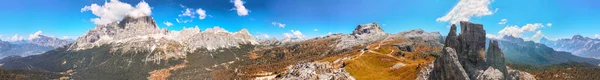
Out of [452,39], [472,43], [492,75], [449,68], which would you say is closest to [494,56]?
[472,43]

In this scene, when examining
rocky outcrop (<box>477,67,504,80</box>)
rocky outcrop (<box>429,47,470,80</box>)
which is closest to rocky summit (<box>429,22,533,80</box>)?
rocky outcrop (<box>429,47,470,80</box>)

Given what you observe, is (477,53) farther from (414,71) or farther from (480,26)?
(414,71)

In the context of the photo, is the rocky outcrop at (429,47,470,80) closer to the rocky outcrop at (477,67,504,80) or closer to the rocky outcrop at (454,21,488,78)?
the rocky outcrop at (477,67,504,80)

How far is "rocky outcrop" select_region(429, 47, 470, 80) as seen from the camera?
59.4 meters

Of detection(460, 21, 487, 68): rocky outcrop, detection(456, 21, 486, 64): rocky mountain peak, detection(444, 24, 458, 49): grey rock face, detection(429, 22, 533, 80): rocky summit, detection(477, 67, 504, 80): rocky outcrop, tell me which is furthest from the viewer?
detection(444, 24, 458, 49): grey rock face

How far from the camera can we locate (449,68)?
61781 millimetres

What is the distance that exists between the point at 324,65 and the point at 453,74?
312ft

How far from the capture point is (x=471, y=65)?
71.5 meters

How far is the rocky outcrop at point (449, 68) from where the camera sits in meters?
59.4

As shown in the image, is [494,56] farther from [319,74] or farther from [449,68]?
[319,74]

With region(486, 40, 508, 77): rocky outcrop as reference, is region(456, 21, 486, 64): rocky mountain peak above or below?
above

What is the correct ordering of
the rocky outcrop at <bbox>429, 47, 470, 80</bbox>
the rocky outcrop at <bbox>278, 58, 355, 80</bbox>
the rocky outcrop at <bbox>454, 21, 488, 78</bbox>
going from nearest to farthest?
the rocky outcrop at <bbox>429, 47, 470, 80</bbox>
the rocky outcrop at <bbox>454, 21, 488, 78</bbox>
the rocky outcrop at <bbox>278, 58, 355, 80</bbox>

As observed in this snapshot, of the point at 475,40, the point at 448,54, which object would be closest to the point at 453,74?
the point at 448,54

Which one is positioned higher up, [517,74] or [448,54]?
[448,54]
